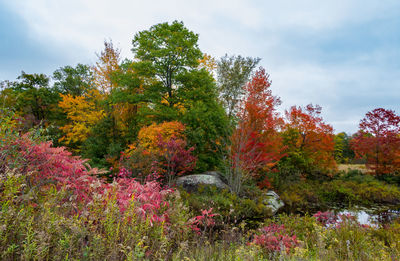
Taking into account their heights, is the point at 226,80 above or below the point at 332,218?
above

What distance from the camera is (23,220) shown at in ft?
8.16

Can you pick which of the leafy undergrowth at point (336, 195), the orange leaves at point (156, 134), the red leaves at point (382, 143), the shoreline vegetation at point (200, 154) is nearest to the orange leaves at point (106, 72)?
the shoreline vegetation at point (200, 154)

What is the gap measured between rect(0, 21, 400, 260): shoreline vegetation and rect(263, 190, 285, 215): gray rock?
41 cm

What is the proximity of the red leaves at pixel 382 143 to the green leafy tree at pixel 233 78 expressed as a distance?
32.9ft

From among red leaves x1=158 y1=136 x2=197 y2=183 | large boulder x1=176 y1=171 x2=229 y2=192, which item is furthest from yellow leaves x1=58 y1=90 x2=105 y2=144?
large boulder x1=176 y1=171 x2=229 y2=192

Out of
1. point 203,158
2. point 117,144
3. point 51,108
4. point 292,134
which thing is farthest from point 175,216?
point 51,108

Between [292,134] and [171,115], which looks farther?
[292,134]

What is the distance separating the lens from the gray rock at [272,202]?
32.7ft

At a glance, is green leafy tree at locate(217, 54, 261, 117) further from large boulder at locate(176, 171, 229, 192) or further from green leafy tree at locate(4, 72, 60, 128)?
green leafy tree at locate(4, 72, 60, 128)

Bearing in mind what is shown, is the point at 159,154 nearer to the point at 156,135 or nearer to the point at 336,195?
the point at 156,135

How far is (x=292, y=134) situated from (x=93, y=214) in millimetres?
15338

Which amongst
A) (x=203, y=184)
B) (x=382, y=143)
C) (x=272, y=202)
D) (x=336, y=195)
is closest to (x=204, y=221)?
(x=203, y=184)

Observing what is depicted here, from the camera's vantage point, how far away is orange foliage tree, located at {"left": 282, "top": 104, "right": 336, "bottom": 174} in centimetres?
1581

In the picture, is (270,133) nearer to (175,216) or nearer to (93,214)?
(175,216)
